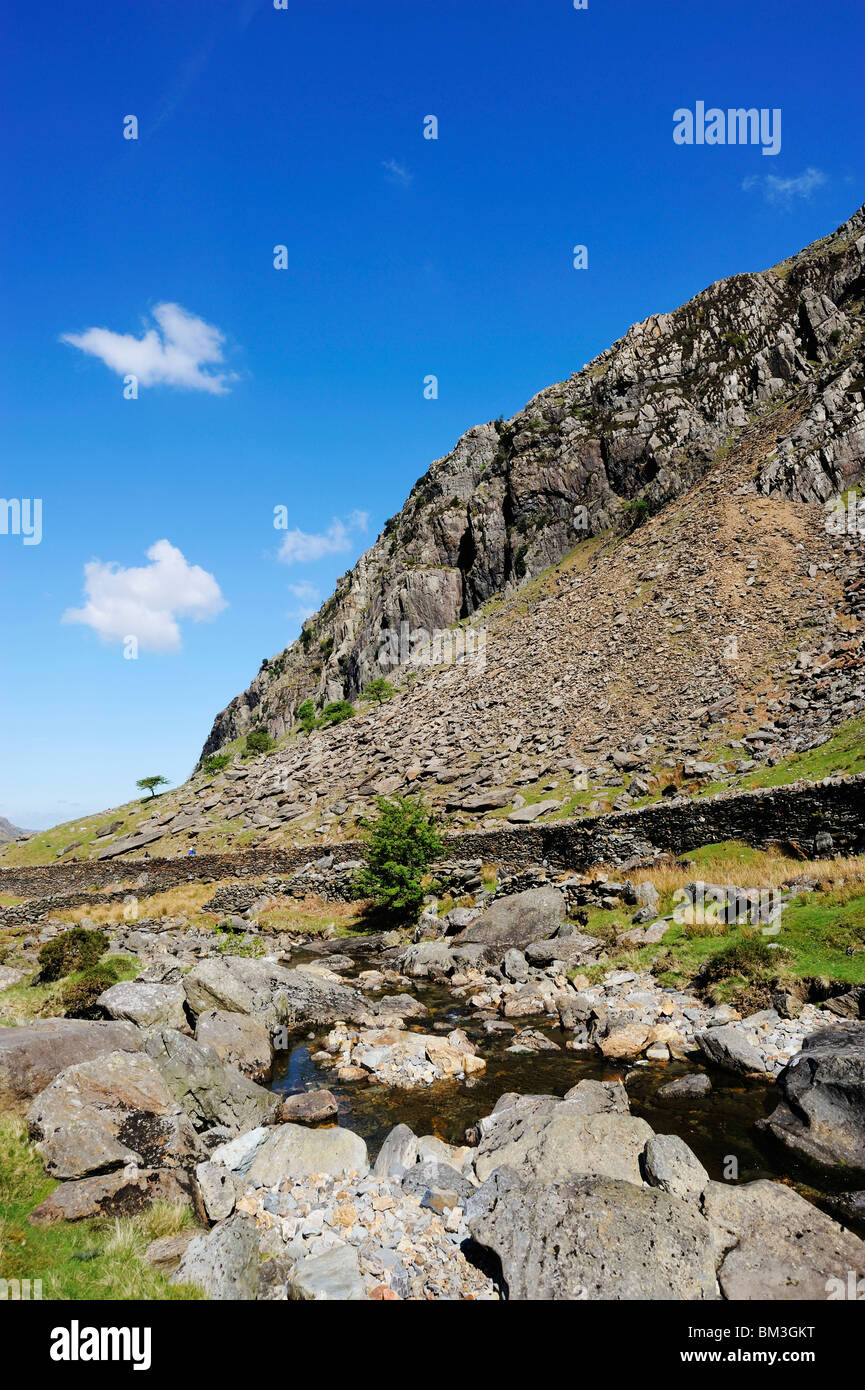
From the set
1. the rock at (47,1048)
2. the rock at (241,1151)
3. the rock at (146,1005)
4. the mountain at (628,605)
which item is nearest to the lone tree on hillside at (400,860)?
the mountain at (628,605)

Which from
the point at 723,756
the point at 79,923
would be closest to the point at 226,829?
the point at 79,923

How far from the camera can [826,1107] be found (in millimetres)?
9500

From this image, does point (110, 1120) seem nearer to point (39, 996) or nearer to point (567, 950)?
point (39, 996)

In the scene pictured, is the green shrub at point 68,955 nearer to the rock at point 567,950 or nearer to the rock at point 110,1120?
the rock at point 110,1120

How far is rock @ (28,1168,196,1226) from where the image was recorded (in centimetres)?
793

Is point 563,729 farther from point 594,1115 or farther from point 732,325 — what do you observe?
point 732,325

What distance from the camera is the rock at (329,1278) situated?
22.3 ft

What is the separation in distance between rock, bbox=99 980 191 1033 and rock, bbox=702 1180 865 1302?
484 inches

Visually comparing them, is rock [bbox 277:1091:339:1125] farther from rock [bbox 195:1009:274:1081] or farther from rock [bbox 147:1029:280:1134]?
rock [bbox 195:1009:274:1081]

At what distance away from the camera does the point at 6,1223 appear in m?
7.23

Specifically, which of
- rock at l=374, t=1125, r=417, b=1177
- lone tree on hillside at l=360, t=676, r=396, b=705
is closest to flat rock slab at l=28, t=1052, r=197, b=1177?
rock at l=374, t=1125, r=417, b=1177

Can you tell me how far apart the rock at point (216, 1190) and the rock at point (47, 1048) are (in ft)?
11.1

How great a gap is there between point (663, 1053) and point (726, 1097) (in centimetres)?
201

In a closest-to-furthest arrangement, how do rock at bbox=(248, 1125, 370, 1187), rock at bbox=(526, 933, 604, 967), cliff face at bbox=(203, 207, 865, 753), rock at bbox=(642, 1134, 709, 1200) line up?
1. rock at bbox=(642, 1134, 709, 1200)
2. rock at bbox=(248, 1125, 370, 1187)
3. rock at bbox=(526, 933, 604, 967)
4. cliff face at bbox=(203, 207, 865, 753)
